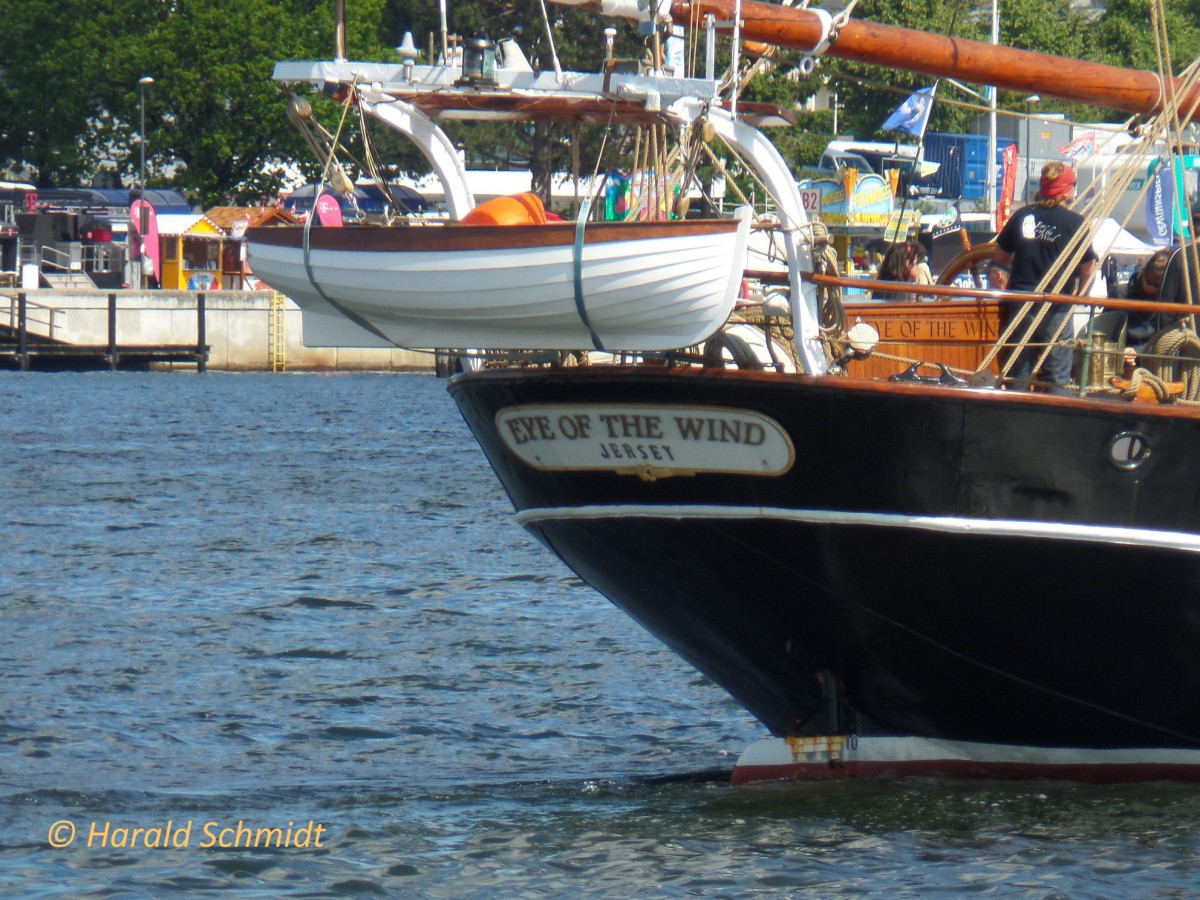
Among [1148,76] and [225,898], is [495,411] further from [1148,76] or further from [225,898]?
[1148,76]

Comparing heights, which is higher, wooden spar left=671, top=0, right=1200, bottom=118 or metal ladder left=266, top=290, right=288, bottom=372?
wooden spar left=671, top=0, right=1200, bottom=118

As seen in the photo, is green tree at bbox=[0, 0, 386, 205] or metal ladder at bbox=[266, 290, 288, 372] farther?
green tree at bbox=[0, 0, 386, 205]

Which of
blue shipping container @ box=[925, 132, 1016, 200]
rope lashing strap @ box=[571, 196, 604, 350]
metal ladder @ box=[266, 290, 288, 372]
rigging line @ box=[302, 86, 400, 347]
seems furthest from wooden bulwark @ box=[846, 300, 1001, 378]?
metal ladder @ box=[266, 290, 288, 372]

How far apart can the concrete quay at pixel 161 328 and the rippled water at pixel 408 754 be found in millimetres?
28094

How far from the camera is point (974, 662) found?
8.51 meters

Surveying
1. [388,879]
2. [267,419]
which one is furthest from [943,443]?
[267,419]

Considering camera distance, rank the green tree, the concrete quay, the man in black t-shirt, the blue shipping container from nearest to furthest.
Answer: the man in black t-shirt, the blue shipping container, the concrete quay, the green tree

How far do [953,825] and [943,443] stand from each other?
1.81m

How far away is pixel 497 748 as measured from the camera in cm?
1064

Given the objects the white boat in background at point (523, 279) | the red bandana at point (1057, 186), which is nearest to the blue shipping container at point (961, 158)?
the red bandana at point (1057, 186)

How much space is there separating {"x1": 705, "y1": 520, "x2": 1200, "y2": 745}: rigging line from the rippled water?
361 millimetres

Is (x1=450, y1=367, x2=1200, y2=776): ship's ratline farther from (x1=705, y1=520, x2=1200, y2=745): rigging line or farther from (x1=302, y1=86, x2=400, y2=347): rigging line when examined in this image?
(x1=302, y1=86, x2=400, y2=347): rigging line

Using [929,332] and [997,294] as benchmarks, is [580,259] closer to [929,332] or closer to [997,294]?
[997,294]

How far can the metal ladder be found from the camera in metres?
50.2
